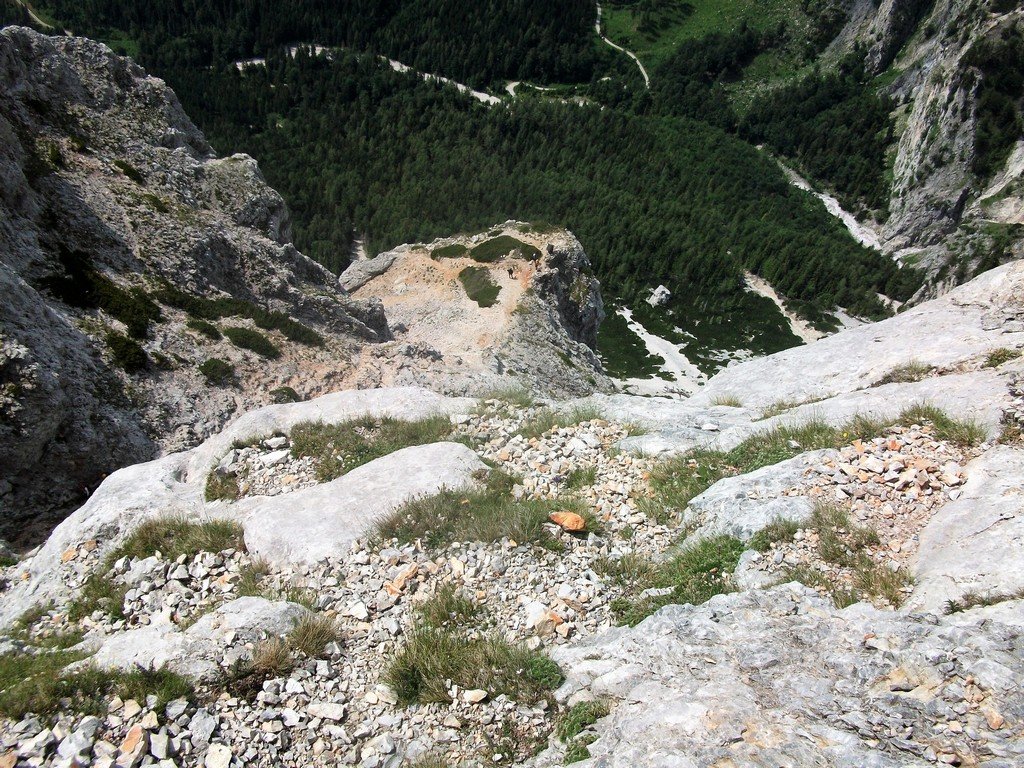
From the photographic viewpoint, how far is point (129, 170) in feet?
114

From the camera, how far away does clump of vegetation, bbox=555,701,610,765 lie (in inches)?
264

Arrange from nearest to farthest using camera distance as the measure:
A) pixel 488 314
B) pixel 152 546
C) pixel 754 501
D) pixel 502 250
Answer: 1. pixel 754 501
2. pixel 152 546
3. pixel 488 314
4. pixel 502 250

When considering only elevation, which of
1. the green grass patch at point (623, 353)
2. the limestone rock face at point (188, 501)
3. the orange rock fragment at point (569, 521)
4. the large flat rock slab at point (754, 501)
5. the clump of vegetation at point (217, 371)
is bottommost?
the green grass patch at point (623, 353)

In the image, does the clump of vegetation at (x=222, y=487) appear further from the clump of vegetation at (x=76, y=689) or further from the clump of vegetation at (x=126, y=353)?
the clump of vegetation at (x=126, y=353)

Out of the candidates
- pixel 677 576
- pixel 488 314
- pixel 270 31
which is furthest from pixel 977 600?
pixel 270 31

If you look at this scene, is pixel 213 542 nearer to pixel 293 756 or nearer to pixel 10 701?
pixel 10 701

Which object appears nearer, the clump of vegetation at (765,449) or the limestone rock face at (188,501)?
the clump of vegetation at (765,449)

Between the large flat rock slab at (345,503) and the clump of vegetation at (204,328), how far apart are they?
68.7 ft

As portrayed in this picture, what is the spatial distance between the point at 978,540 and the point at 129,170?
44172mm

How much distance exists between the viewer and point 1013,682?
5.85 meters

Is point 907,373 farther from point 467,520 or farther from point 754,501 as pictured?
point 467,520

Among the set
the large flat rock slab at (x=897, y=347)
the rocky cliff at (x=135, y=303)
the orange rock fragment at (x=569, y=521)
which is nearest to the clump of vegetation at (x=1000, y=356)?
the large flat rock slab at (x=897, y=347)

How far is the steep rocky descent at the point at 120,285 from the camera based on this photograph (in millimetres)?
21156

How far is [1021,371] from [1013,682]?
371 inches
